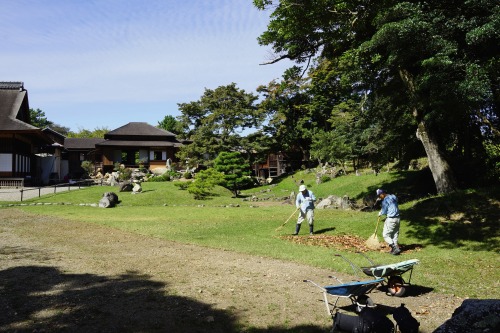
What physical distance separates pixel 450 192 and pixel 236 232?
9.32 m

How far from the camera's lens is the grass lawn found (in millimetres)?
9352

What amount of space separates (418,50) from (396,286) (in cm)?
783

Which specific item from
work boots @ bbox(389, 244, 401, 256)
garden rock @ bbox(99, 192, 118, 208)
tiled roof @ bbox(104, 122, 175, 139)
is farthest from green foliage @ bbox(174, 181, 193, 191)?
work boots @ bbox(389, 244, 401, 256)

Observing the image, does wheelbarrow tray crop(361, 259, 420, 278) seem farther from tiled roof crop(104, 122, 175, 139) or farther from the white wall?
tiled roof crop(104, 122, 175, 139)

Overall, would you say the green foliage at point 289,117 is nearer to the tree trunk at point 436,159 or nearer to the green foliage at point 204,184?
the green foliage at point 204,184

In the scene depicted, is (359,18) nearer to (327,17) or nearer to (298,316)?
(327,17)

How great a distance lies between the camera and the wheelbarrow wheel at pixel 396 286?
7.28 m

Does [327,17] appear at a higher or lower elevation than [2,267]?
higher

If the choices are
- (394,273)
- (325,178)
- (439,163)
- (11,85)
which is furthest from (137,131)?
(394,273)

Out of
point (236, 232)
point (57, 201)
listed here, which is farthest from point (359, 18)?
point (57, 201)

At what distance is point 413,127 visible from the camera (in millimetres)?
20344

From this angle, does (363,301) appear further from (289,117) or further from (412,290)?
(289,117)

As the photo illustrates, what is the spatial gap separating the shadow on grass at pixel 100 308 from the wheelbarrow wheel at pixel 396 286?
2.52 metres

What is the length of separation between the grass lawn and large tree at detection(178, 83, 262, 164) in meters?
15.3
